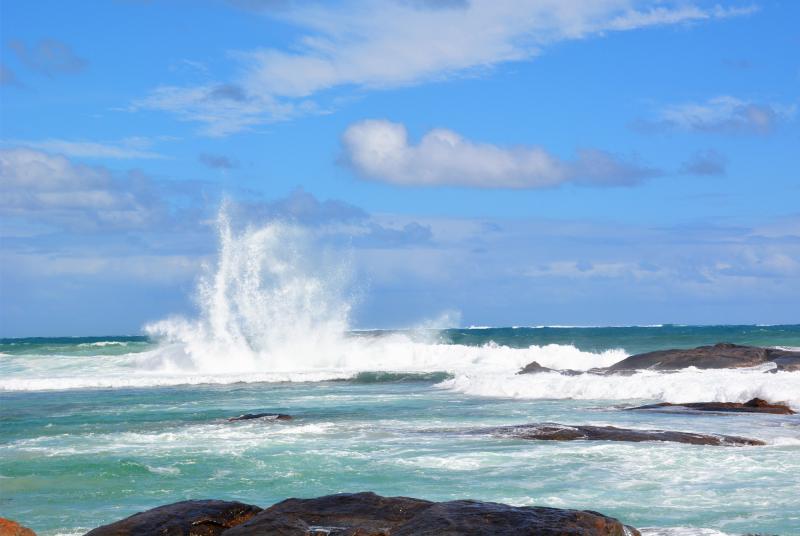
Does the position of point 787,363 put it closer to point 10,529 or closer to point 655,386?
point 655,386

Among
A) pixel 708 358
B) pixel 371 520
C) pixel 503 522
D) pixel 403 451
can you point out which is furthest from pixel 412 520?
pixel 708 358

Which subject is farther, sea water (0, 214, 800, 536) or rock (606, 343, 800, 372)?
rock (606, 343, 800, 372)

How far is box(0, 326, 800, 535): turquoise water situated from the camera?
12.1m

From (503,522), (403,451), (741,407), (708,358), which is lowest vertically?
(403,451)

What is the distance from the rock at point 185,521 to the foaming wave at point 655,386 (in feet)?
54.5

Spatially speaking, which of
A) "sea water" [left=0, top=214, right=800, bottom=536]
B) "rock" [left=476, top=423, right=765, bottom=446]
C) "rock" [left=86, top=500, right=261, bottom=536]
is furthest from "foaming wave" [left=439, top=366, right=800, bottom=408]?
"rock" [left=86, top=500, right=261, bottom=536]

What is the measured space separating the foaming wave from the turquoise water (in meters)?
0.07

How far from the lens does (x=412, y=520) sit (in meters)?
8.19

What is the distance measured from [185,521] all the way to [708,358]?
24956 millimetres

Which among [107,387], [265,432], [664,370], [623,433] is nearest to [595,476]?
[623,433]

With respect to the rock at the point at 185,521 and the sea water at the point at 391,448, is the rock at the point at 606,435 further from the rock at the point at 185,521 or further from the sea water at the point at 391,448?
the rock at the point at 185,521

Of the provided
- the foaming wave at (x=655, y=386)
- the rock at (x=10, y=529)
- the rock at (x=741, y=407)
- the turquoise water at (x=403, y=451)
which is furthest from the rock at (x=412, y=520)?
the foaming wave at (x=655, y=386)

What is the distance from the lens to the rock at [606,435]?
16.0 metres

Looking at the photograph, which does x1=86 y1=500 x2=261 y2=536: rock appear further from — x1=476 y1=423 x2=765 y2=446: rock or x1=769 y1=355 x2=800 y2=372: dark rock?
x1=769 y1=355 x2=800 y2=372: dark rock
